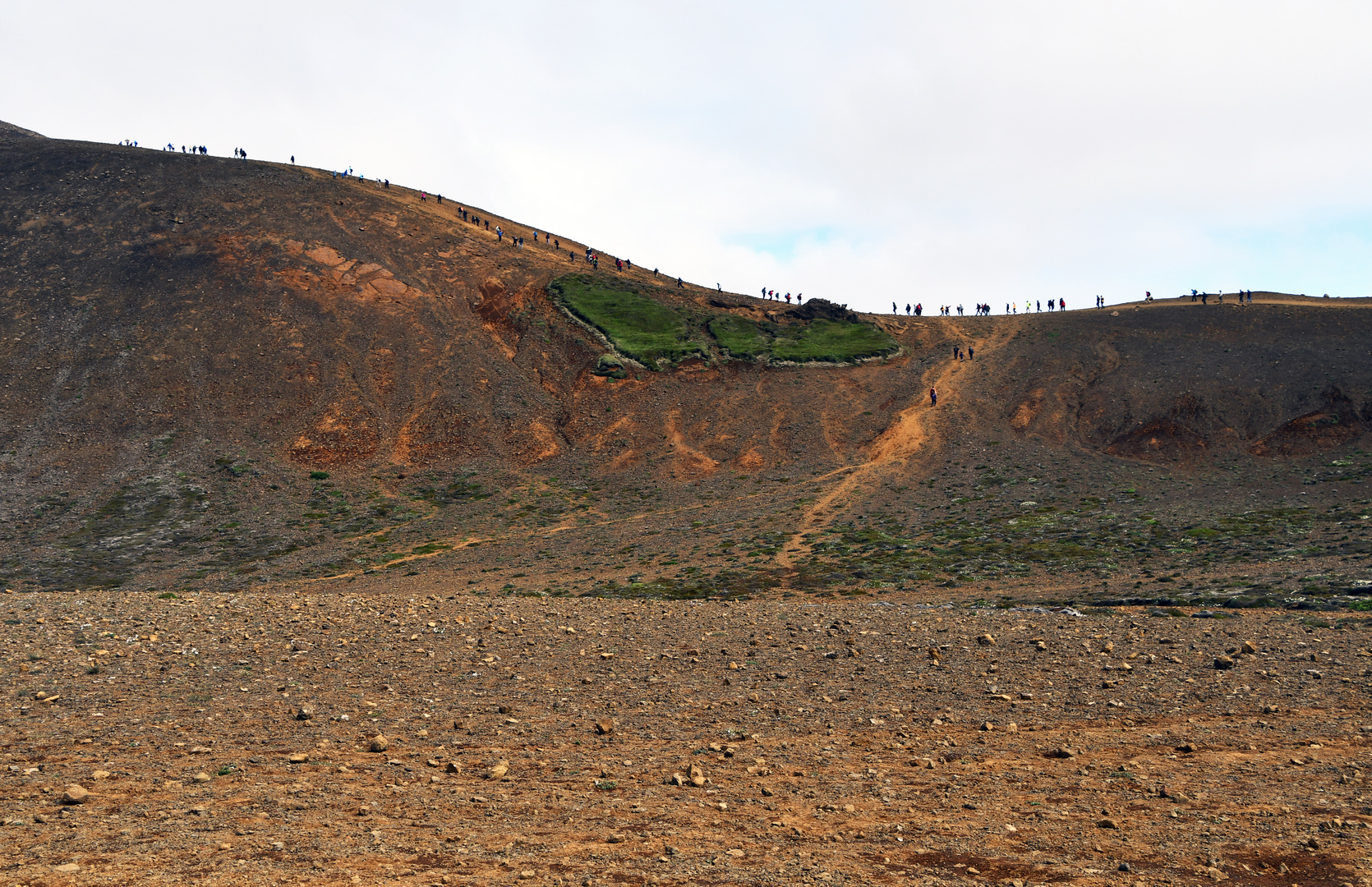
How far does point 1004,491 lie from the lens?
146 feet

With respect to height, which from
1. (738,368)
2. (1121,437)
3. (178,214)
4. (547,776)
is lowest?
(547,776)

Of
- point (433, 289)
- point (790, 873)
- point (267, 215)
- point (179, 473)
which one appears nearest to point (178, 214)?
point (267, 215)

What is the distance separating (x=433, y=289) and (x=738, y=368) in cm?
2654

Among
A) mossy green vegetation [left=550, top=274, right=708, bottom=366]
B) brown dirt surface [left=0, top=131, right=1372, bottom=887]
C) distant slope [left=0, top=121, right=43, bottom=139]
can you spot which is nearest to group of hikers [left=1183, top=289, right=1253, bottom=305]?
brown dirt surface [left=0, top=131, right=1372, bottom=887]

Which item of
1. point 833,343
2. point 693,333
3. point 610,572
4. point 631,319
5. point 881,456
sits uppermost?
point 631,319

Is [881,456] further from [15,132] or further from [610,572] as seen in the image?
[15,132]

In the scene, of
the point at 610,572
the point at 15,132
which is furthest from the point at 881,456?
the point at 15,132

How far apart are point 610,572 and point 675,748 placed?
21854mm

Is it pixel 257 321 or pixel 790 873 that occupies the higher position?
pixel 257 321

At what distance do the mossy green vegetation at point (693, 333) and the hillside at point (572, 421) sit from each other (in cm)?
36

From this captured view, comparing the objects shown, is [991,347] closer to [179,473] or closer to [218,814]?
[179,473]

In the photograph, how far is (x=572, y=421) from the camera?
187 ft

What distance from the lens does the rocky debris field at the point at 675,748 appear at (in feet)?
27.8

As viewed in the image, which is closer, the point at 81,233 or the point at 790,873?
the point at 790,873
